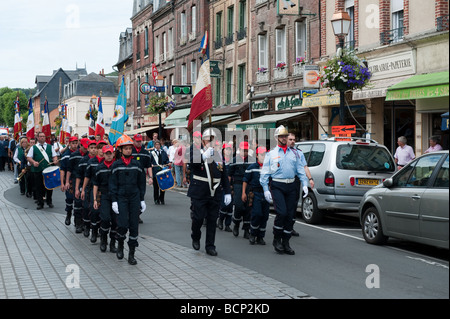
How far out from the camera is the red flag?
432 inches

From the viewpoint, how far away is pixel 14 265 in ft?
28.8

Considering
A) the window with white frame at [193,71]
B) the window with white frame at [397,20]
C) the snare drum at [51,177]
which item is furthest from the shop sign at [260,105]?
the snare drum at [51,177]

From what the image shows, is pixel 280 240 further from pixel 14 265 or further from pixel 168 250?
pixel 14 265

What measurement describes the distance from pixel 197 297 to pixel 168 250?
10.7ft

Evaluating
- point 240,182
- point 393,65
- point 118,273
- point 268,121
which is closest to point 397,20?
point 393,65

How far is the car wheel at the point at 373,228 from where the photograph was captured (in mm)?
10453

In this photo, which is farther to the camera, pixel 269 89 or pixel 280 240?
pixel 269 89

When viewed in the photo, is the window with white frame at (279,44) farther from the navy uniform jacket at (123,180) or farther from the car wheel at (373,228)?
the navy uniform jacket at (123,180)

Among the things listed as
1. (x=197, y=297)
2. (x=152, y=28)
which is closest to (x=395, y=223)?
(x=197, y=297)

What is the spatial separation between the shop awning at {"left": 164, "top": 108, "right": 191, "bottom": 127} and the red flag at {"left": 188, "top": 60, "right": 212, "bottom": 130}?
95.7ft

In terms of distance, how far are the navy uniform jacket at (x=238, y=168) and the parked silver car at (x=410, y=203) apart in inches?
84.7

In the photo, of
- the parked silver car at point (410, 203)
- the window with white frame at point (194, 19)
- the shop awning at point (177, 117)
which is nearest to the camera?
the parked silver car at point (410, 203)

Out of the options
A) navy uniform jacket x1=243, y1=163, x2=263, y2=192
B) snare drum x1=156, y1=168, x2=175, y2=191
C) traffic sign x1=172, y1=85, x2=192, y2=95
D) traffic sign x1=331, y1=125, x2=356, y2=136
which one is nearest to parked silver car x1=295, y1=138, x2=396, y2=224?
traffic sign x1=331, y1=125, x2=356, y2=136

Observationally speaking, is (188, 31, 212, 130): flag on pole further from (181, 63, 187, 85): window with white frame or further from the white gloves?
(181, 63, 187, 85): window with white frame
